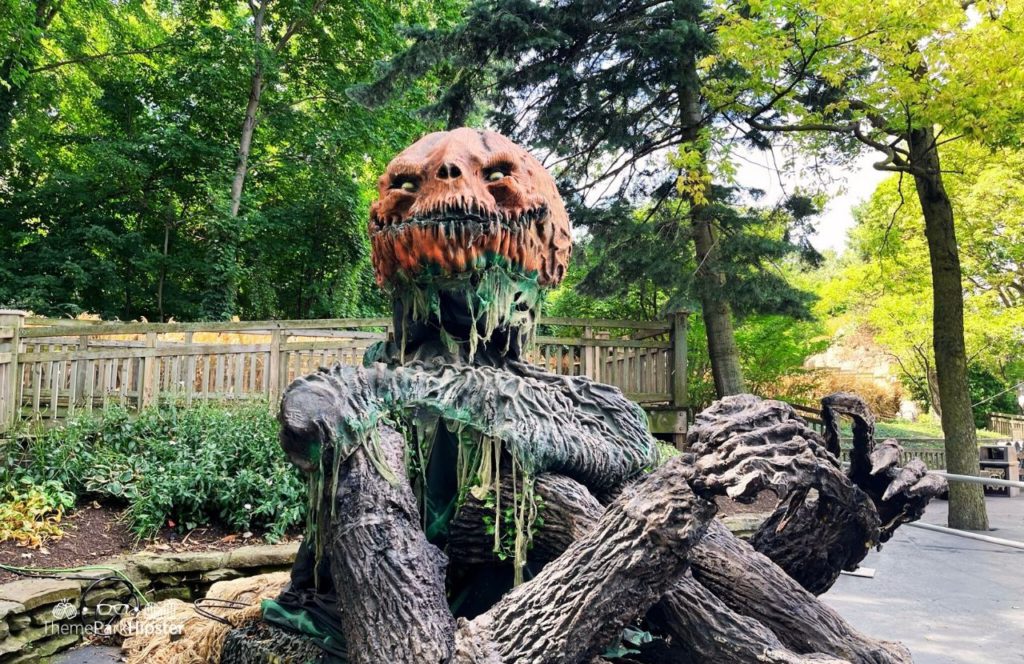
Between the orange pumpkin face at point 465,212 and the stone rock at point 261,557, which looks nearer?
the orange pumpkin face at point 465,212

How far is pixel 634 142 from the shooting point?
713cm

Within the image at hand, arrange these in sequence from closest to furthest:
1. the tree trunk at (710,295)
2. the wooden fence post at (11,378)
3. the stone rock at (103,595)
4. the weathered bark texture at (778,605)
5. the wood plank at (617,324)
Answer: the weathered bark texture at (778,605), the stone rock at (103,595), the wooden fence post at (11,378), the tree trunk at (710,295), the wood plank at (617,324)

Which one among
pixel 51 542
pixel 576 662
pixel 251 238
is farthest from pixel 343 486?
pixel 251 238

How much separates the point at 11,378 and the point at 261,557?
3402 millimetres

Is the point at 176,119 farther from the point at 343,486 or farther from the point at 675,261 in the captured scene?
the point at 343,486

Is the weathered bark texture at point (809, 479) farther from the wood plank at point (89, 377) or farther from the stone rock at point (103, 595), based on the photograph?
the wood plank at point (89, 377)

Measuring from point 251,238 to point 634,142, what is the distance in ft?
22.9

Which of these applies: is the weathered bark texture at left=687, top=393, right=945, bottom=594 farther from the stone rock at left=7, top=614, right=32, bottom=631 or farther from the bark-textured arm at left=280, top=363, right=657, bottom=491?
the stone rock at left=7, top=614, right=32, bottom=631

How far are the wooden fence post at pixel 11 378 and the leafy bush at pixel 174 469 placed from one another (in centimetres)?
34

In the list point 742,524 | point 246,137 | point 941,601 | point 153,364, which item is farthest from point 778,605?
point 246,137

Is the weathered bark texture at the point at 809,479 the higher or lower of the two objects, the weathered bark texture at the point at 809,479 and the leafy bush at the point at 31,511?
the higher

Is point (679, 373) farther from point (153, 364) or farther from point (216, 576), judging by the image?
point (153, 364)

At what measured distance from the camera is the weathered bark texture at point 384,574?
1.32 meters

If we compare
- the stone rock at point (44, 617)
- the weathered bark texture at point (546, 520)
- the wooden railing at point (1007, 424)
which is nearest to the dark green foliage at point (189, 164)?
the stone rock at point (44, 617)
